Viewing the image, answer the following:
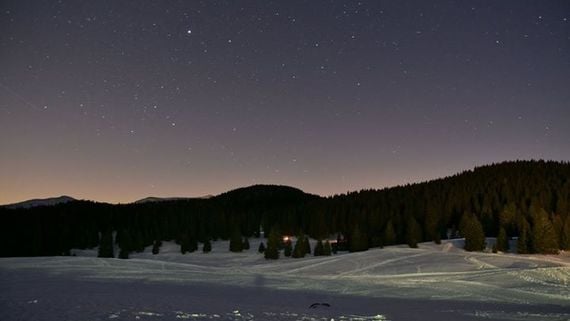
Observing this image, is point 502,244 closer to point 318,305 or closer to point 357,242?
point 357,242

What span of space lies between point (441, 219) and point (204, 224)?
174ft

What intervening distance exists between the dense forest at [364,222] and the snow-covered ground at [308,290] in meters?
18.2

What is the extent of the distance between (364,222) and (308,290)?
2652 inches

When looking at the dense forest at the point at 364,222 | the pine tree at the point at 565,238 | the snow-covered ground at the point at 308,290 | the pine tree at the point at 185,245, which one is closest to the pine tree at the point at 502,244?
the dense forest at the point at 364,222

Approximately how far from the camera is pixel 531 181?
A: 12062cm

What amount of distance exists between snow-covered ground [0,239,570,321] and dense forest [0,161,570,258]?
1824 cm

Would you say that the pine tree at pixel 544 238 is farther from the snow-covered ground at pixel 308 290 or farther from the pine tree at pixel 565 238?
the snow-covered ground at pixel 308 290

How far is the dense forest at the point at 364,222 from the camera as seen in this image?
82419mm

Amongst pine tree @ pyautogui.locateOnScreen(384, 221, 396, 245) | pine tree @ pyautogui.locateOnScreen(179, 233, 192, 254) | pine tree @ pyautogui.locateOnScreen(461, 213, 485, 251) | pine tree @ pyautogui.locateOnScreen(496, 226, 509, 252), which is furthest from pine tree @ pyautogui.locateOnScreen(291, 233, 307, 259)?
pine tree @ pyautogui.locateOnScreen(496, 226, 509, 252)

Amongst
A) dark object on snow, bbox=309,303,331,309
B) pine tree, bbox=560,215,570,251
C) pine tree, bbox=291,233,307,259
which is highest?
pine tree, bbox=560,215,570,251

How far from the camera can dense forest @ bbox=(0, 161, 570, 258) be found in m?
82.4

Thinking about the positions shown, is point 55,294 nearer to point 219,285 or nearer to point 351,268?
point 219,285

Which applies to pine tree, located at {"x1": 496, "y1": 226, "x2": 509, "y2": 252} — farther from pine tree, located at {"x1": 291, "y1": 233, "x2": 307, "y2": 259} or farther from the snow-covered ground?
pine tree, located at {"x1": 291, "y1": 233, "x2": 307, "y2": 259}

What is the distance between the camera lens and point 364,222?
105 m
